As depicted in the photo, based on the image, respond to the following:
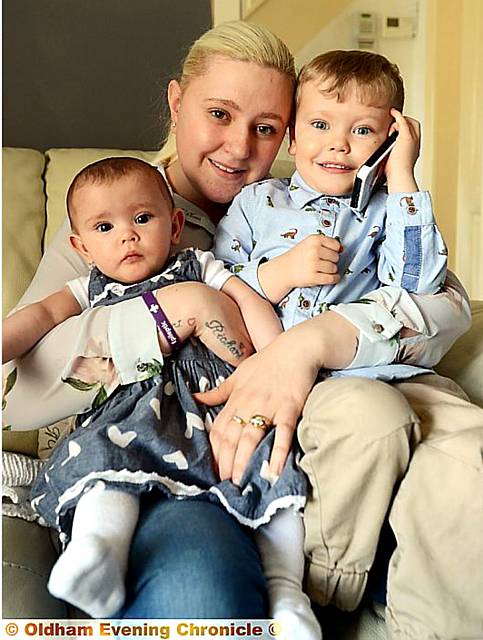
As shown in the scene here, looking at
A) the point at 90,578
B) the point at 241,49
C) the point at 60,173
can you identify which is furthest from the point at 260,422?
the point at 60,173

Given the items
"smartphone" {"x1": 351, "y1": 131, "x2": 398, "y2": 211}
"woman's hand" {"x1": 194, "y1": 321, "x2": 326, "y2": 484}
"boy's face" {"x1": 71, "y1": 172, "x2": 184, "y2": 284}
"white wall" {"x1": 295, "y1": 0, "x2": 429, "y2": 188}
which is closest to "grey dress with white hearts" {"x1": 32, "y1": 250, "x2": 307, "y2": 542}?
"woman's hand" {"x1": 194, "y1": 321, "x2": 326, "y2": 484}

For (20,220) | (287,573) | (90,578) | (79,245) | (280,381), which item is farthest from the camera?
(20,220)

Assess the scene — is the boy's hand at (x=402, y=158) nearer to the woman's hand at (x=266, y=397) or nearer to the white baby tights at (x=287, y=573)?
the woman's hand at (x=266, y=397)

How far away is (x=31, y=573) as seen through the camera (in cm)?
82

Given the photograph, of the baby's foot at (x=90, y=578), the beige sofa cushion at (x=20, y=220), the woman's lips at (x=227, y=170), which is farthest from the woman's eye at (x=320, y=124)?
the baby's foot at (x=90, y=578)

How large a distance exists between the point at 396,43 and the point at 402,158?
1.85m

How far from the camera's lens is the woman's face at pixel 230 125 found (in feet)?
3.52

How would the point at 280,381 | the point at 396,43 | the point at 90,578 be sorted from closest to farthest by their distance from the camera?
the point at 90,578
the point at 280,381
the point at 396,43

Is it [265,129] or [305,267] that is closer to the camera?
[305,267]

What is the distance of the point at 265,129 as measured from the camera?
1.10 meters

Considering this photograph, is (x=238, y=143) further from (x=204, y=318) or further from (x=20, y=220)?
(x=20, y=220)

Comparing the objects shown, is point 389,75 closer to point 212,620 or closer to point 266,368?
point 266,368

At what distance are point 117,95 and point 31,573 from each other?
130 centimetres

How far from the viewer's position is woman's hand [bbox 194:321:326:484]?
0.84 m
